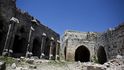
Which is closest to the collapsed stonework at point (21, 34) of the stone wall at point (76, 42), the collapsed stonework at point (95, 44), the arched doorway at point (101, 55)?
the stone wall at point (76, 42)

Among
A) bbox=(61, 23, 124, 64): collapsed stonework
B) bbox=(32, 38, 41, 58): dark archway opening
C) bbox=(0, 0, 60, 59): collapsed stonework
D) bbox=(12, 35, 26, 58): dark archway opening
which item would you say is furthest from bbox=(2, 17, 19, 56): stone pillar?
bbox=(61, 23, 124, 64): collapsed stonework

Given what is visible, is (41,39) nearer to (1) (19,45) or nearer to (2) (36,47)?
(2) (36,47)

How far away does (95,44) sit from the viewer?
877 inches

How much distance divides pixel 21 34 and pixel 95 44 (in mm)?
11518

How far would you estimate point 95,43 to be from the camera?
2236 centimetres

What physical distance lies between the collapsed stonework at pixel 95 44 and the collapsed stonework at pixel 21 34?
2.20 m

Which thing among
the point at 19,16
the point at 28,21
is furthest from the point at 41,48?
the point at 19,16

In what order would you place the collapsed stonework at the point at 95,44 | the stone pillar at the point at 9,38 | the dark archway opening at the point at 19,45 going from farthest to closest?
the collapsed stonework at the point at 95,44
the dark archway opening at the point at 19,45
the stone pillar at the point at 9,38

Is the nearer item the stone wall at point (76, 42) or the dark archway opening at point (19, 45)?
the dark archway opening at point (19, 45)

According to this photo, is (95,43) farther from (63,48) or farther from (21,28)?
(21,28)

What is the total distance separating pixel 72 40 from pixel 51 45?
360cm

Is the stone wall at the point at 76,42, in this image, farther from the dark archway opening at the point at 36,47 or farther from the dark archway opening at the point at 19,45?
the dark archway opening at the point at 19,45

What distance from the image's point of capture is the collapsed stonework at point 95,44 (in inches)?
684

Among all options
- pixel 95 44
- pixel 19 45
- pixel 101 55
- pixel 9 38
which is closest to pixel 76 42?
pixel 95 44
